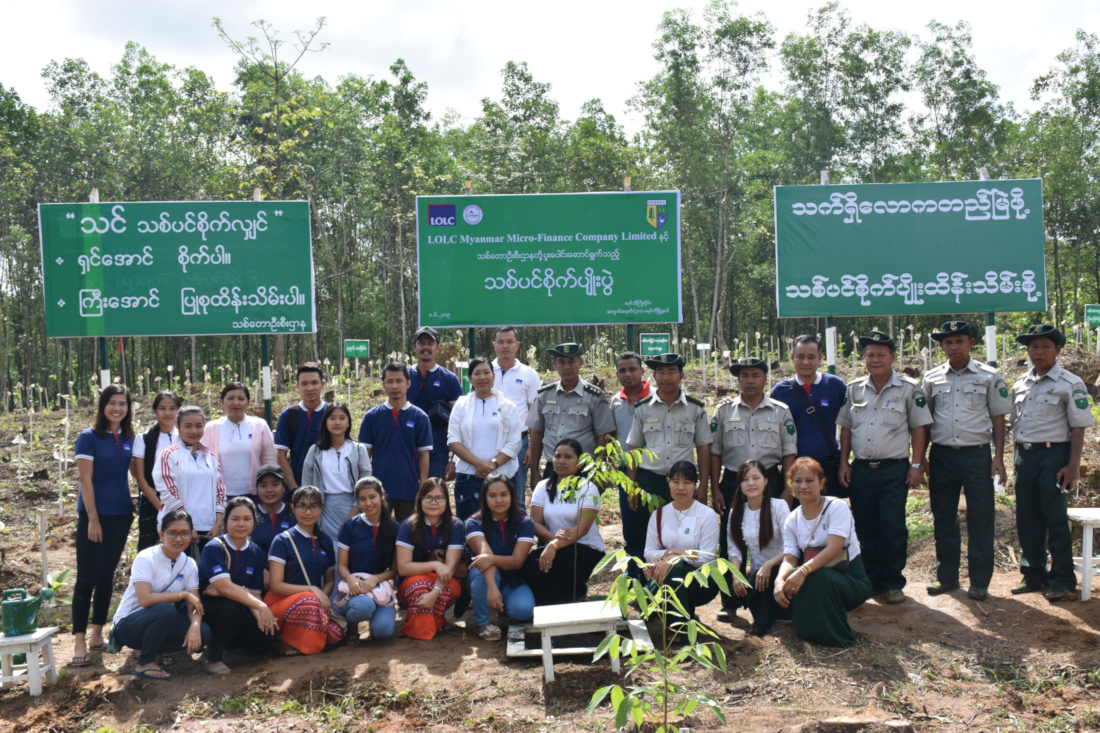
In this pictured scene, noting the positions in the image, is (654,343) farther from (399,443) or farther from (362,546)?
(362,546)

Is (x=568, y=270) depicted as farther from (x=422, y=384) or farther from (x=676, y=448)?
(x=676, y=448)

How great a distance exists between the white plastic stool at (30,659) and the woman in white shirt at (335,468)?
1.60 metres

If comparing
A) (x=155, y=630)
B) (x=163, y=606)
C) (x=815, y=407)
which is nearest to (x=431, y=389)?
(x=163, y=606)

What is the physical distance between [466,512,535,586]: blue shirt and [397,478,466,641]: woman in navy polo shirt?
0.11 metres

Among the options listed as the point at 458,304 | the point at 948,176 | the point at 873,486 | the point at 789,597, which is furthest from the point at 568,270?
the point at 948,176

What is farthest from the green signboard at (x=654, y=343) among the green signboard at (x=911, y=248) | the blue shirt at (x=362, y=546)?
the blue shirt at (x=362, y=546)

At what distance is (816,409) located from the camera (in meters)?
5.46

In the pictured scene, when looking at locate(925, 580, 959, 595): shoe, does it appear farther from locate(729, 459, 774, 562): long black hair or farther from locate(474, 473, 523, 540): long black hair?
locate(474, 473, 523, 540): long black hair

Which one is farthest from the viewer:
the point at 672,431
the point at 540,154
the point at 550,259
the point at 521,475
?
the point at 540,154

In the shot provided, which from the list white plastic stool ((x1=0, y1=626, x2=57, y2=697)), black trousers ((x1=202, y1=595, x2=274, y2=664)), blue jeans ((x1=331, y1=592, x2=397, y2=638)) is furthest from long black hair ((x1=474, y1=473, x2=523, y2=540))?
white plastic stool ((x1=0, y1=626, x2=57, y2=697))

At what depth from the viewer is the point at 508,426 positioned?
5.59 m

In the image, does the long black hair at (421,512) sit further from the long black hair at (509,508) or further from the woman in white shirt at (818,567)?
the woman in white shirt at (818,567)

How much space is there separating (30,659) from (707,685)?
11.5 feet

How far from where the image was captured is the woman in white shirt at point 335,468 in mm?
5254
